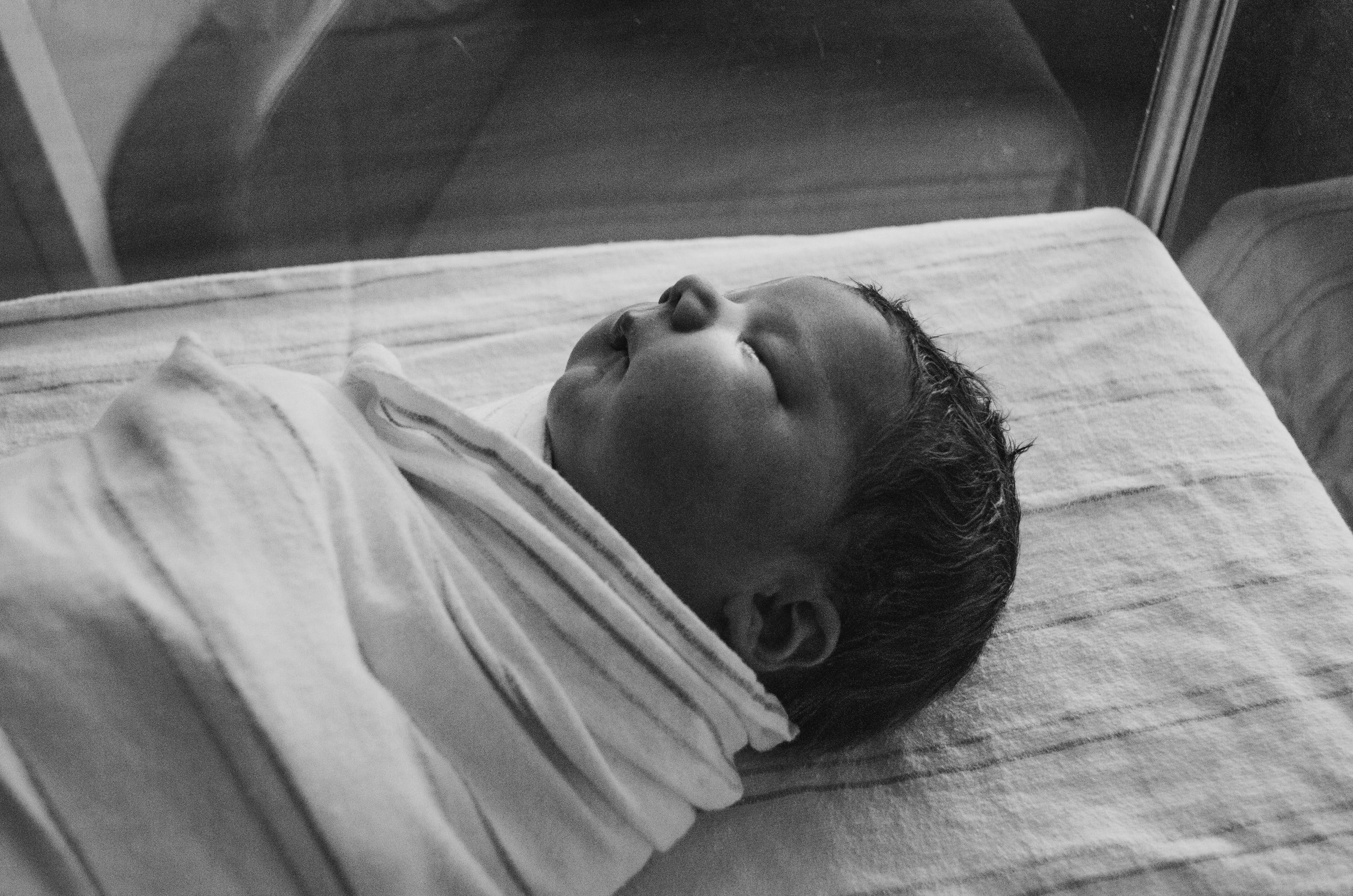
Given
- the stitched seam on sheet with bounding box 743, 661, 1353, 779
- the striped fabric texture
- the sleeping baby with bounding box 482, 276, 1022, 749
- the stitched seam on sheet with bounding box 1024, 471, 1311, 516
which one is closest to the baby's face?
the sleeping baby with bounding box 482, 276, 1022, 749

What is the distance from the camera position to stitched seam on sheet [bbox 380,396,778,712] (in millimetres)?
715

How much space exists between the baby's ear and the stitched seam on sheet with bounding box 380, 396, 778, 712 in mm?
27

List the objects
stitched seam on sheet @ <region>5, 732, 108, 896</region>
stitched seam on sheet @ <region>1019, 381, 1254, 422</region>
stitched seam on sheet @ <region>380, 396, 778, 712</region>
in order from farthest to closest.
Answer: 1. stitched seam on sheet @ <region>1019, 381, 1254, 422</region>
2. stitched seam on sheet @ <region>380, 396, 778, 712</region>
3. stitched seam on sheet @ <region>5, 732, 108, 896</region>

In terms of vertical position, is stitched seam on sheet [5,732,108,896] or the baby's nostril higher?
the baby's nostril

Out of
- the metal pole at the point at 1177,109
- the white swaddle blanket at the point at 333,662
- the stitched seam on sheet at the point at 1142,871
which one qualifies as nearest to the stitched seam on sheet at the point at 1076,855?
the stitched seam on sheet at the point at 1142,871

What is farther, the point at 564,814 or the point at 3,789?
the point at 564,814

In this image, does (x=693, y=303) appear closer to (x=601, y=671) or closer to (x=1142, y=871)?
(x=601, y=671)

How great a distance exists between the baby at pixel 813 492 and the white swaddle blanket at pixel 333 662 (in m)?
0.04

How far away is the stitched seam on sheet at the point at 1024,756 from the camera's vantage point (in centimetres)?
78

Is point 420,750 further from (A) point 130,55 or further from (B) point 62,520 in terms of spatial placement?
(A) point 130,55

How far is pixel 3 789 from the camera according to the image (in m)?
0.58

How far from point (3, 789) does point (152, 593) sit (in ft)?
0.36

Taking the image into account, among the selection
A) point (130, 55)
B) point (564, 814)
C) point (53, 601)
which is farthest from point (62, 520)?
point (130, 55)

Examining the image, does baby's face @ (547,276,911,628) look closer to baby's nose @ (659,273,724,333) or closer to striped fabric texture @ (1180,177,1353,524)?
baby's nose @ (659,273,724,333)
